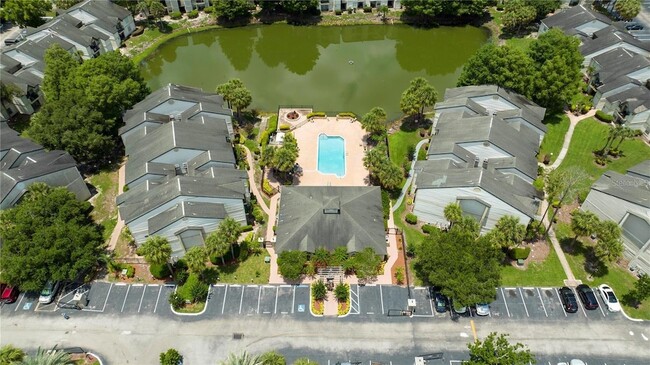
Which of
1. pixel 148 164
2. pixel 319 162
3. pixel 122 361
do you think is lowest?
pixel 122 361

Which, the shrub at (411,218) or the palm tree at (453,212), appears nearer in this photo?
the palm tree at (453,212)

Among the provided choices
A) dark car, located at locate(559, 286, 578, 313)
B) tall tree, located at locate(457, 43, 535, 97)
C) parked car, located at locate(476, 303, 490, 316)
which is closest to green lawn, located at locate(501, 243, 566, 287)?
dark car, located at locate(559, 286, 578, 313)

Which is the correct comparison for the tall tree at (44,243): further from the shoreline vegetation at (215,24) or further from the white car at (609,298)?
the white car at (609,298)

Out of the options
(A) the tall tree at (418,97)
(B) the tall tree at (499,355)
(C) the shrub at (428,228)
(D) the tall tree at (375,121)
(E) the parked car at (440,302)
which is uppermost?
(A) the tall tree at (418,97)

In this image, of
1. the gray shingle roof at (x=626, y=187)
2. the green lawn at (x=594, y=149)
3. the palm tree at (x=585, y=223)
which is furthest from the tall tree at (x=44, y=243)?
the green lawn at (x=594, y=149)

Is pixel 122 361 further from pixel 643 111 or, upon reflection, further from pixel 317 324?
pixel 643 111

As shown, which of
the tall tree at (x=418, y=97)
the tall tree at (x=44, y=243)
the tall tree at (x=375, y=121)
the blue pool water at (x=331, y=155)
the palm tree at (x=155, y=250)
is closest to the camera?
the tall tree at (x=44, y=243)

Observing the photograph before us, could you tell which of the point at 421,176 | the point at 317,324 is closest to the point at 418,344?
the point at 317,324
